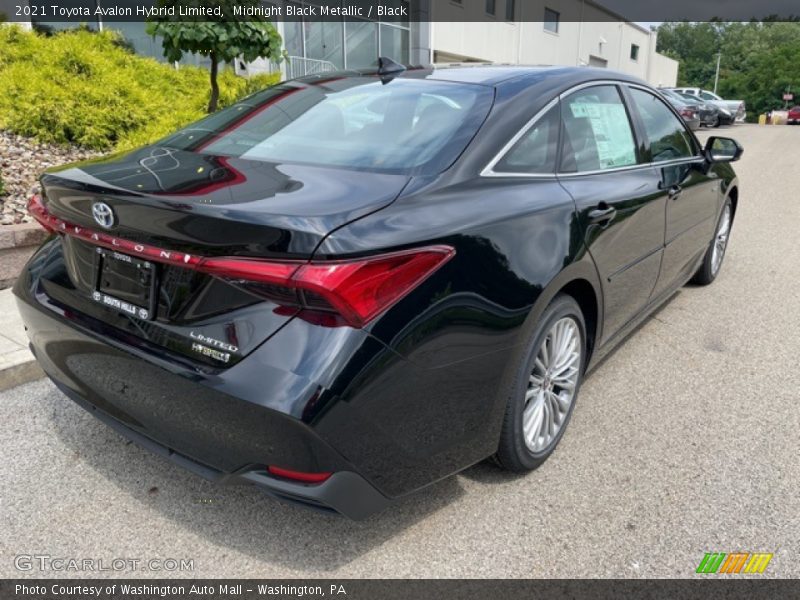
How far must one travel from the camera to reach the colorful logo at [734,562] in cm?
228

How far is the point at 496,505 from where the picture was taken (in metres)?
2.58

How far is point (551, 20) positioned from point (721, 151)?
3045 centimetres

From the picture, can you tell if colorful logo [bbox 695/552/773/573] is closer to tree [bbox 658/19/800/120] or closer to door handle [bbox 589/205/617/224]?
door handle [bbox 589/205/617/224]

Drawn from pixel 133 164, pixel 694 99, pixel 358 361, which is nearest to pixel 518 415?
pixel 358 361

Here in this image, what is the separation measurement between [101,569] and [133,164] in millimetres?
1415

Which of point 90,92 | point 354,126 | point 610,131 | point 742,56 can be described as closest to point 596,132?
point 610,131

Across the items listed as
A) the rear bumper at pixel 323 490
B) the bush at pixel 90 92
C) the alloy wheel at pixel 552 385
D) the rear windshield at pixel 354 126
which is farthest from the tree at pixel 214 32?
the rear bumper at pixel 323 490

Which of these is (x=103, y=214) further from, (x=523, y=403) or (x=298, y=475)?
(x=523, y=403)

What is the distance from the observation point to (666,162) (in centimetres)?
379

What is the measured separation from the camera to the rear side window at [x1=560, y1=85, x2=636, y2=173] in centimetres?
291

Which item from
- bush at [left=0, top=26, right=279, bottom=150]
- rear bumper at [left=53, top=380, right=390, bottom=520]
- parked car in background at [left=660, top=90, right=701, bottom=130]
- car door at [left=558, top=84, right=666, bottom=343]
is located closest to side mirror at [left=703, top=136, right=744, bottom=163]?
car door at [left=558, top=84, right=666, bottom=343]

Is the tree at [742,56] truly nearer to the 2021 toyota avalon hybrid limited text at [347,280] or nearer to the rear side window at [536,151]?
the rear side window at [536,151]

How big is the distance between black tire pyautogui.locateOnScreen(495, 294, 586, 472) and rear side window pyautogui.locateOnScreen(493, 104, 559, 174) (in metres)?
0.54

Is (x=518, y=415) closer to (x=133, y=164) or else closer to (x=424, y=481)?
(x=424, y=481)
